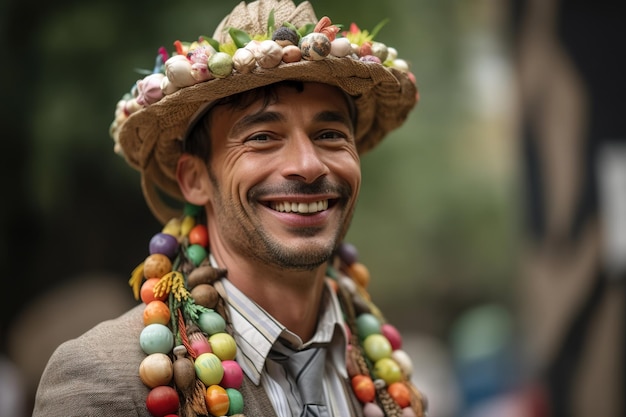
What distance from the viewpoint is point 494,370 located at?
8.88 m

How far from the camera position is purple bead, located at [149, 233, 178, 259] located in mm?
3285

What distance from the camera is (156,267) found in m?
3.19

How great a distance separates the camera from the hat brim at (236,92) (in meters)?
2.97

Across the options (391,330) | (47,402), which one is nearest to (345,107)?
(391,330)

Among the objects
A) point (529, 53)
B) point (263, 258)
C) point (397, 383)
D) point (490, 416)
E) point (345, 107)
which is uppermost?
point (529, 53)

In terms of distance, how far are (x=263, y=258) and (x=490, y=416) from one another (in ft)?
18.1

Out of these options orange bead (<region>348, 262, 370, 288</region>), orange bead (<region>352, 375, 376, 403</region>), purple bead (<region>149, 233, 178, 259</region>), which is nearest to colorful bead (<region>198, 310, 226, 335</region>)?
purple bead (<region>149, 233, 178, 259</region>)

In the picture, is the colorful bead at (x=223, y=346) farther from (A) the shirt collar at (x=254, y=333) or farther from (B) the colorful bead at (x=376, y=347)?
(B) the colorful bead at (x=376, y=347)

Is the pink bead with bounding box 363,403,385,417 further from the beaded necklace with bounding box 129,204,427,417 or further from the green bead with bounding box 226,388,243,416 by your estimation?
the green bead with bounding box 226,388,243,416

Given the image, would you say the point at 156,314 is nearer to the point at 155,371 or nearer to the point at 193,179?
the point at 155,371

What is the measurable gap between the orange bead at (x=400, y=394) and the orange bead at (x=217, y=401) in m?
0.85

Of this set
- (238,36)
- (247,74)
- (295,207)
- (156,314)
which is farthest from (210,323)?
(238,36)

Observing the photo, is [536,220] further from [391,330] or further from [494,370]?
[391,330]

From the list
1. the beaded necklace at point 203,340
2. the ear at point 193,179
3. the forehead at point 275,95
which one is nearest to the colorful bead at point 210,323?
the beaded necklace at point 203,340
